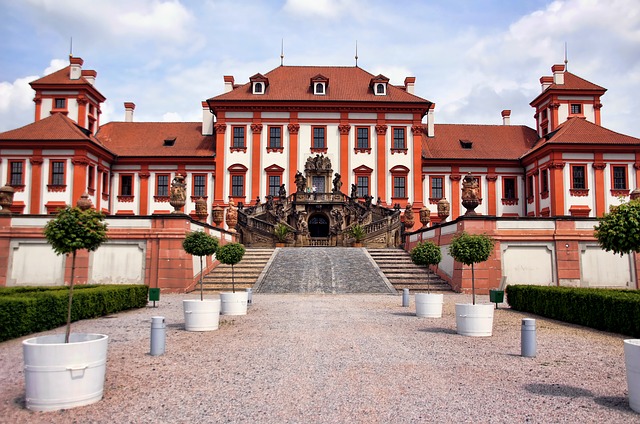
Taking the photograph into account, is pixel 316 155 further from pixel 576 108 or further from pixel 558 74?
pixel 576 108

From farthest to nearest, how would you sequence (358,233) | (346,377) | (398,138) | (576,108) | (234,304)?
(576,108), (398,138), (358,233), (234,304), (346,377)

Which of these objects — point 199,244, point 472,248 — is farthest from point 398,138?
point 472,248

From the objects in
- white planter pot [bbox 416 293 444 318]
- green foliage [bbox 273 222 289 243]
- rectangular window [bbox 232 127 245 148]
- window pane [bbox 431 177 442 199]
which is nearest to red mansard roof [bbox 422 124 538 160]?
window pane [bbox 431 177 442 199]

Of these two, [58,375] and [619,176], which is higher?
[619,176]

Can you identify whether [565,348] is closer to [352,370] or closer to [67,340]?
[352,370]

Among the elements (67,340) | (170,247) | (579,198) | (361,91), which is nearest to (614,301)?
(67,340)

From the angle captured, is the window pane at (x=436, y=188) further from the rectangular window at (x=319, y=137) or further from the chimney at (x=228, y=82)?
the chimney at (x=228, y=82)

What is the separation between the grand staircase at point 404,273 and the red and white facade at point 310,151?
565 inches

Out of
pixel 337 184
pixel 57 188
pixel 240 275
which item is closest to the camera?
pixel 240 275

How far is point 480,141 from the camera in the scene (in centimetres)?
4962

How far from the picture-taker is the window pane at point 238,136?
45.1 metres

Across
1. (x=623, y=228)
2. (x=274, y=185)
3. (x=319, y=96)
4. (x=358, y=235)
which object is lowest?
(x=623, y=228)

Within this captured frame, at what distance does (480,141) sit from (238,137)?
822 inches

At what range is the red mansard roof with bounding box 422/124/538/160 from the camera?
47.6m
